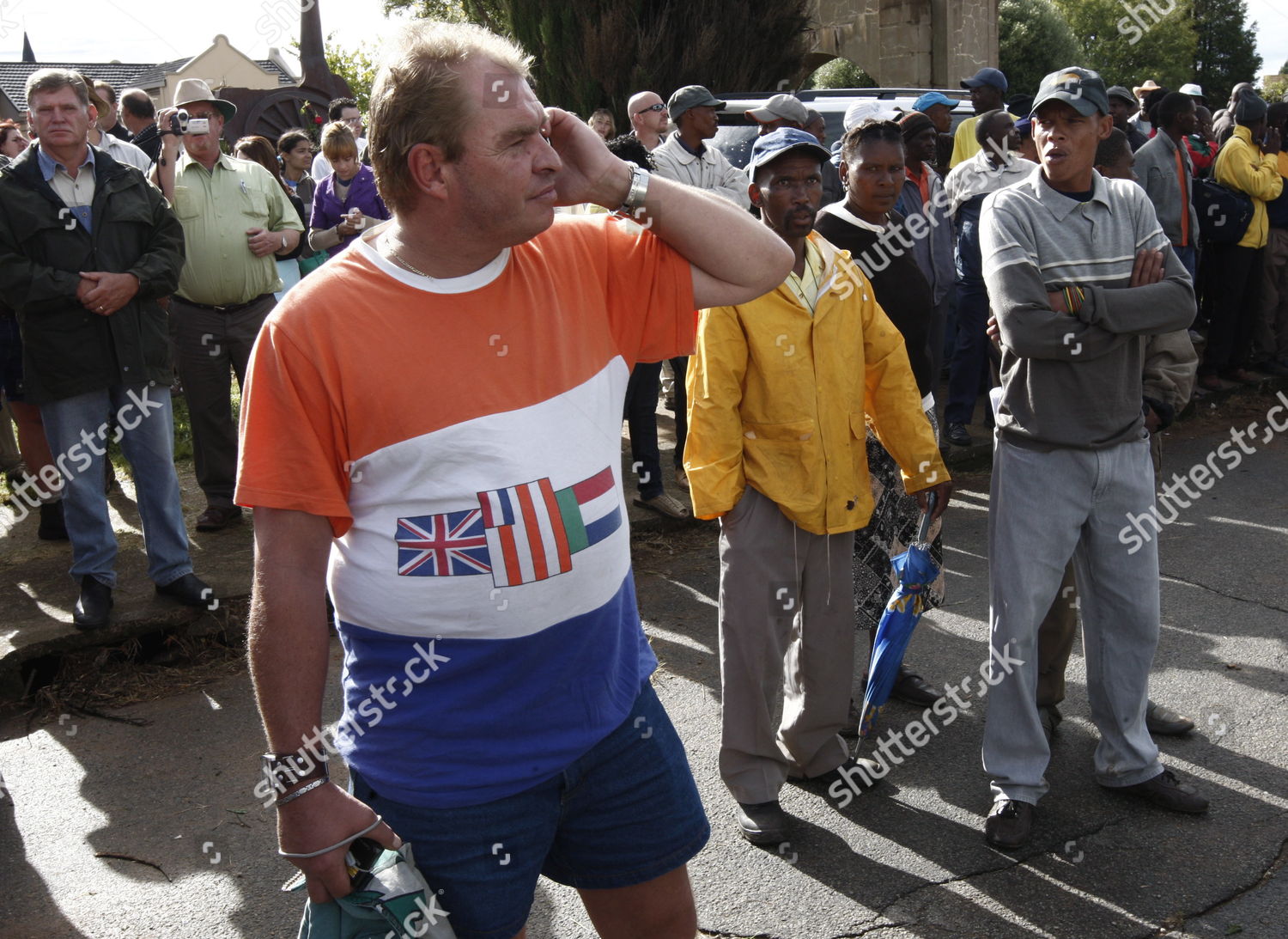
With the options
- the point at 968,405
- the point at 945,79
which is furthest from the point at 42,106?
the point at 945,79

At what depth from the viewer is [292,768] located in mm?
1844

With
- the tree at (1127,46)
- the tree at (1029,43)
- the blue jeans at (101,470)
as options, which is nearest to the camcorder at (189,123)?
the blue jeans at (101,470)

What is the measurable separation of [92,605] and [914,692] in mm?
3422

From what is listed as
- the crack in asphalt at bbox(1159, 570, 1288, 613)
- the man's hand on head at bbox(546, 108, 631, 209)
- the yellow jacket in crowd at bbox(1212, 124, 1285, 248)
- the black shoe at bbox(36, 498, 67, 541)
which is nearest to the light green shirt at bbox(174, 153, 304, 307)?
the black shoe at bbox(36, 498, 67, 541)

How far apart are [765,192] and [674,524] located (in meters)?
3.29

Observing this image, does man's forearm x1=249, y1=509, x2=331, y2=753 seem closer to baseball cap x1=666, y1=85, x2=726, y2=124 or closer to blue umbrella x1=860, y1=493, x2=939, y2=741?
blue umbrella x1=860, y1=493, x2=939, y2=741

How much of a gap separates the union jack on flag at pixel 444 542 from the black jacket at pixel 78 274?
3.81 meters

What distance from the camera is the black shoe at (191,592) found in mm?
5215

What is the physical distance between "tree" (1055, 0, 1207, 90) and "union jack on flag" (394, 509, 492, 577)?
116 feet

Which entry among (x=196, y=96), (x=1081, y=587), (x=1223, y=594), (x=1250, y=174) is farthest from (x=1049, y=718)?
(x=1250, y=174)

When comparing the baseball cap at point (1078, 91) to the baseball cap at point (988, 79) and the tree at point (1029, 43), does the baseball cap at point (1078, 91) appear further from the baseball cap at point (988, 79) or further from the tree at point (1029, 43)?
the tree at point (1029, 43)

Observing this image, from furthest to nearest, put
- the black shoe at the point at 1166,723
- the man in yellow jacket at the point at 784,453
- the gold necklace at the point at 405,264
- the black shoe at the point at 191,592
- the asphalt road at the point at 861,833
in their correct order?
the black shoe at the point at 191,592
the black shoe at the point at 1166,723
the man in yellow jacket at the point at 784,453
the asphalt road at the point at 861,833
the gold necklace at the point at 405,264

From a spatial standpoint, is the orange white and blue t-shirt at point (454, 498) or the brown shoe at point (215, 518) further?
the brown shoe at point (215, 518)

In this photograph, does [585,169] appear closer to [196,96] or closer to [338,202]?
[196,96]
